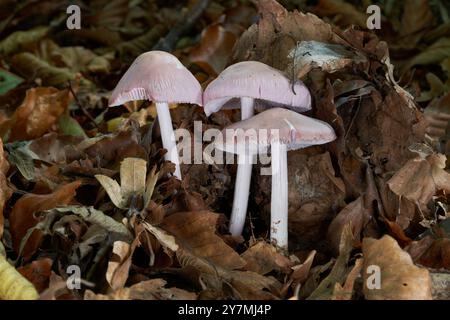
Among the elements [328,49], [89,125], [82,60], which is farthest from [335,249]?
[82,60]

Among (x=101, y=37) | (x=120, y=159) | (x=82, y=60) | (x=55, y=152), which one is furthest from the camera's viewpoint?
(x=101, y=37)

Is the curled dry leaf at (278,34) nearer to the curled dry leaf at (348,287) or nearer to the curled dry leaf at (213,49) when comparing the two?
the curled dry leaf at (348,287)

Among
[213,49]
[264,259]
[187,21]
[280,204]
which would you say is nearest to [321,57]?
[280,204]

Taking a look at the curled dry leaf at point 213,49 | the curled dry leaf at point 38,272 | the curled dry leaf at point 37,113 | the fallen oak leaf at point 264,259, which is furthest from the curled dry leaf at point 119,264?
the curled dry leaf at point 213,49

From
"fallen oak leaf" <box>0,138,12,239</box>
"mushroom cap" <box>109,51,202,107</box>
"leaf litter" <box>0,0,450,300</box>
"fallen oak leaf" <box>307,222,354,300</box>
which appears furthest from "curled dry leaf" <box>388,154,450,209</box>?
"fallen oak leaf" <box>0,138,12,239</box>

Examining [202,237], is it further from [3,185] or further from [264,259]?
[3,185]

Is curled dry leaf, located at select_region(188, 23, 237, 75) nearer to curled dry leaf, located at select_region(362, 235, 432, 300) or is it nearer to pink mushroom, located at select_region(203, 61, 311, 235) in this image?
pink mushroom, located at select_region(203, 61, 311, 235)

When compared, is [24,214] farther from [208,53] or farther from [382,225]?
[208,53]
